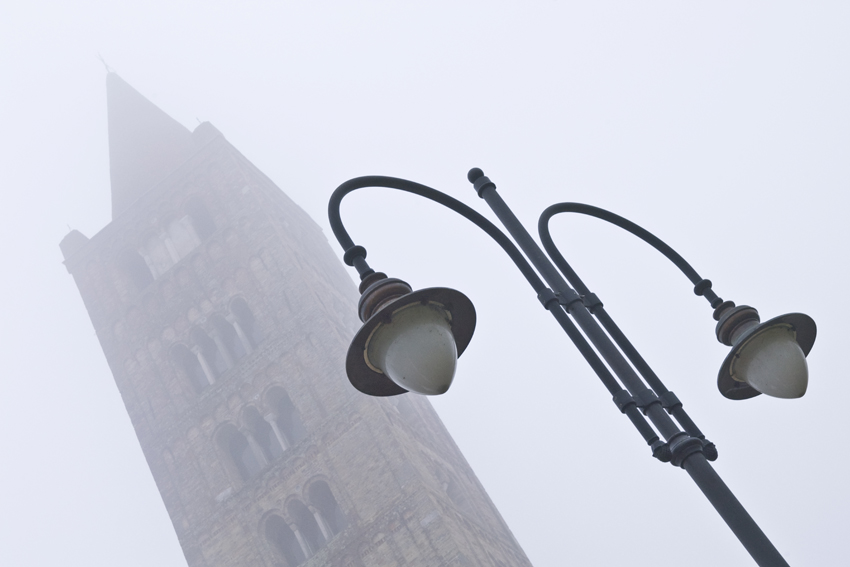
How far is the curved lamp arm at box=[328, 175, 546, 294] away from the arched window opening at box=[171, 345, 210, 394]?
1991 centimetres

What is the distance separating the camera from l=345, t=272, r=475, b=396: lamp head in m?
3.26

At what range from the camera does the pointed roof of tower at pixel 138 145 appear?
28453mm

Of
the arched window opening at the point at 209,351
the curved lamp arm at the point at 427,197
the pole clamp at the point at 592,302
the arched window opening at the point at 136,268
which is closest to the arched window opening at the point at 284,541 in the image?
the arched window opening at the point at 209,351

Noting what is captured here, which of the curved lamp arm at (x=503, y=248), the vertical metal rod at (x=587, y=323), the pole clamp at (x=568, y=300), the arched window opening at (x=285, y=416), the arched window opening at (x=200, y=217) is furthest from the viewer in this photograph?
the arched window opening at (x=200, y=217)

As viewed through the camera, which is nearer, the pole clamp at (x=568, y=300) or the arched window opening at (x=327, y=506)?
the pole clamp at (x=568, y=300)

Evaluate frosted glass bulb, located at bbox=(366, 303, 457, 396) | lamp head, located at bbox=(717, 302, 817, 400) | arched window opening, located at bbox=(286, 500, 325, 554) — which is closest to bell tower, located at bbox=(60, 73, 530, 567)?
arched window opening, located at bbox=(286, 500, 325, 554)

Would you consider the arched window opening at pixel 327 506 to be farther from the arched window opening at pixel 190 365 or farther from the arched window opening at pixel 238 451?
the arched window opening at pixel 190 365

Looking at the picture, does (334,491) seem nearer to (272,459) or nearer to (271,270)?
(272,459)

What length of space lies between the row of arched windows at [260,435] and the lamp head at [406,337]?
691 inches

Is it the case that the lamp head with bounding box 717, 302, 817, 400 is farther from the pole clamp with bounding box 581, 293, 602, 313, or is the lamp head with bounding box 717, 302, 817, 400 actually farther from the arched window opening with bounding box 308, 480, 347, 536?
the arched window opening with bounding box 308, 480, 347, 536

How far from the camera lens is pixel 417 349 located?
3.28 metres

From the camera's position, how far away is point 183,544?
19859 millimetres

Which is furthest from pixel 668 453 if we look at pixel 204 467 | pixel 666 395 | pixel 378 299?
pixel 204 467

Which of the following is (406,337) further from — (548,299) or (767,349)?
(767,349)
